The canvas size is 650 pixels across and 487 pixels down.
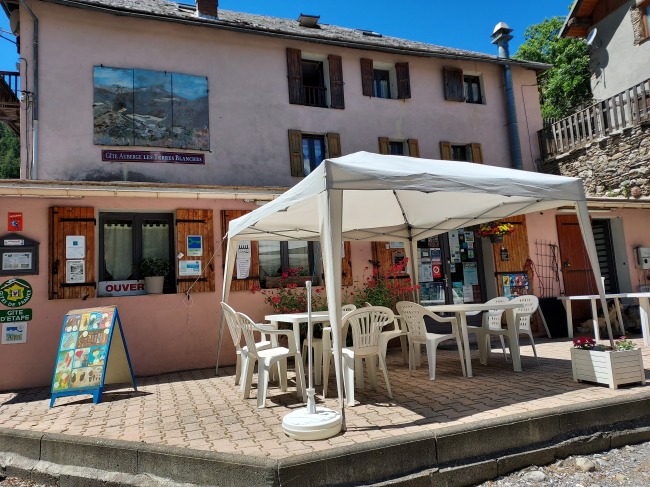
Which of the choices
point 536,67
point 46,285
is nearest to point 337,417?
point 46,285

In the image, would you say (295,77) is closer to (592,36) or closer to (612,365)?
(612,365)

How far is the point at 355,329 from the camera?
4281 mm

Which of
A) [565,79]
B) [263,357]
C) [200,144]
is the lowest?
[263,357]

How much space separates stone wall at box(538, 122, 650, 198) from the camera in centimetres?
1038

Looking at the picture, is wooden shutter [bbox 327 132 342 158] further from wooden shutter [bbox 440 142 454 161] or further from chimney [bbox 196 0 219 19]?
chimney [bbox 196 0 219 19]

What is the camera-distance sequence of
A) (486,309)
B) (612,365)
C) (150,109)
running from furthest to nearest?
1. (150,109)
2. (486,309)
3. (612,365)

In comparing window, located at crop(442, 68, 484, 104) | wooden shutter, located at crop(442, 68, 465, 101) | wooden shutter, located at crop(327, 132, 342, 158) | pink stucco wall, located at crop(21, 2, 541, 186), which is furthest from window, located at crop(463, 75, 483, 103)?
wooden shutter, located at crop(327, 132, 342, 158)

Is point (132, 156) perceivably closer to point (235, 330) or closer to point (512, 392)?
point (235, 330)

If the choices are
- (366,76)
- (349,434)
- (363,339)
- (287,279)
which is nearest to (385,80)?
(366,76)

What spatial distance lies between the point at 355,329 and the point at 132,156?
6.59 meters

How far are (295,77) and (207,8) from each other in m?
2.82

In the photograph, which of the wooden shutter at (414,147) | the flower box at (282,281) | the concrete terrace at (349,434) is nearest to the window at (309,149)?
the wooden shutter at (414,147)

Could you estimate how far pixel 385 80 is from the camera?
11688 mm

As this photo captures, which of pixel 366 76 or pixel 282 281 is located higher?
pixel 366 76
